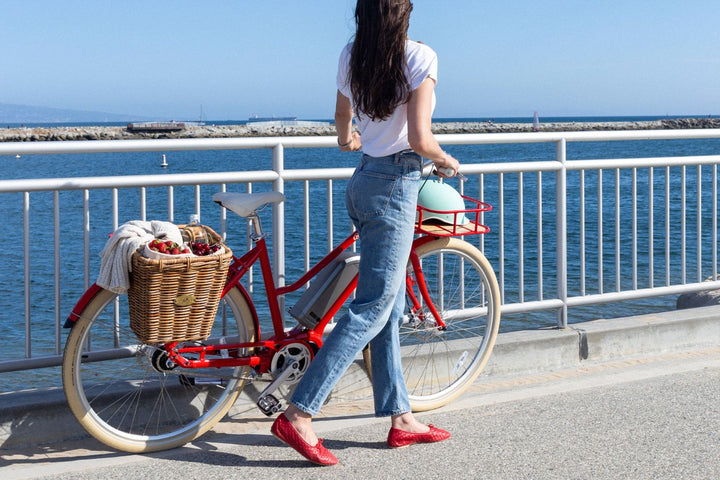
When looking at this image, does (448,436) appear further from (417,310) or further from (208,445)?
(208,445)

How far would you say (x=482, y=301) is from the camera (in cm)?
539

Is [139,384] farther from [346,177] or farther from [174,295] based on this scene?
[346,177]

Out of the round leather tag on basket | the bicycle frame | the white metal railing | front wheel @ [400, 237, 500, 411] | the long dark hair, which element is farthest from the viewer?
front wheel @ [400, 237, 500, 411]

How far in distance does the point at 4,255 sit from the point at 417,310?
682 inches

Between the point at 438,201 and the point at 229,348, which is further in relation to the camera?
the point at 438,201

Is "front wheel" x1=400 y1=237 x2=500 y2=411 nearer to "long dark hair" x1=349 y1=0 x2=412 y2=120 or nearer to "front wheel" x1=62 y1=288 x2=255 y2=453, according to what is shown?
"front wheel" x1=62 y1=288 x2=255 y2=453

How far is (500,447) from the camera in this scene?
164 inches

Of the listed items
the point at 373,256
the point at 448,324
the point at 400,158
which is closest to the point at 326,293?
the point at 373,256

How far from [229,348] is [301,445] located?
25.0 inches

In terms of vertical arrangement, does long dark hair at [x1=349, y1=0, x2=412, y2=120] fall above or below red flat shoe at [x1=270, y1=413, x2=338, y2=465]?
above

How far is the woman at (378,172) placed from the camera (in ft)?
12.4

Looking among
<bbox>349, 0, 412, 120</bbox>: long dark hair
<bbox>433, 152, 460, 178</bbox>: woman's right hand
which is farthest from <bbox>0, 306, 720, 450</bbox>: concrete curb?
<bbox>349, 0, 412, 120</bbox>: long dark hair

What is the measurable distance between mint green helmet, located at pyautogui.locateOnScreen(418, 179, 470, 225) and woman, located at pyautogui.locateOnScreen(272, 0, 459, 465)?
0.40 meters

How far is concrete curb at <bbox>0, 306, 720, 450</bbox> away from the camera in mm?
4223
